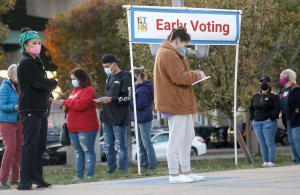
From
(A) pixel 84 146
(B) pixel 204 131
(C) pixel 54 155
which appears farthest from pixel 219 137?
(A) pixel 84 146

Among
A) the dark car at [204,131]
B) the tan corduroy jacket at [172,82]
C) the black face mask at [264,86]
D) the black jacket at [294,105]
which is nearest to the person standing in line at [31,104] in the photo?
the tan corduroy jacket at [172,82]

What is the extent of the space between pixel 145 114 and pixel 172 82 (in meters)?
4.08

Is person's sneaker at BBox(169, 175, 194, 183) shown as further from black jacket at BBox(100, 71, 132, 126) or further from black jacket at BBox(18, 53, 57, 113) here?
black jacket at BBox(100, 71, 132, 126)

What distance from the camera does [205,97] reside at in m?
17.5

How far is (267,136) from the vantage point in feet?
45.0

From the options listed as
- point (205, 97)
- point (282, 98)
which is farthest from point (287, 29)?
point (282, 98)

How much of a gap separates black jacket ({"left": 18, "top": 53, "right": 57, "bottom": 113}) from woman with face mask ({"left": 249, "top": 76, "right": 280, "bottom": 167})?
5870 millimetres

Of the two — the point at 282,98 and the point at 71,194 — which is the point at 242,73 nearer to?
the point at 282,98

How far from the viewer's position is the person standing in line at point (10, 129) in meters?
10.8

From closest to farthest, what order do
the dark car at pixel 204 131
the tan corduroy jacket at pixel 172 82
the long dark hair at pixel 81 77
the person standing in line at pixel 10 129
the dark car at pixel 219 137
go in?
the tan corduroy jacket at pixel 172 82
the person standing in line at pixel 10 129
the long dark hair at pixel 81 77
the dark car at pixel 219 137
the dark car at pixel 204 131

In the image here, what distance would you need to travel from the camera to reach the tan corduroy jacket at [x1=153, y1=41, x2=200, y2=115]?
892cm

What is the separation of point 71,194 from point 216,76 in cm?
911

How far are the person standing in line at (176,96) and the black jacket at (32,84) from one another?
1.41 m

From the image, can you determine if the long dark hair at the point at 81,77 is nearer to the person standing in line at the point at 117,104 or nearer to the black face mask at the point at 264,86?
the person standing in line at the point at 117,104
